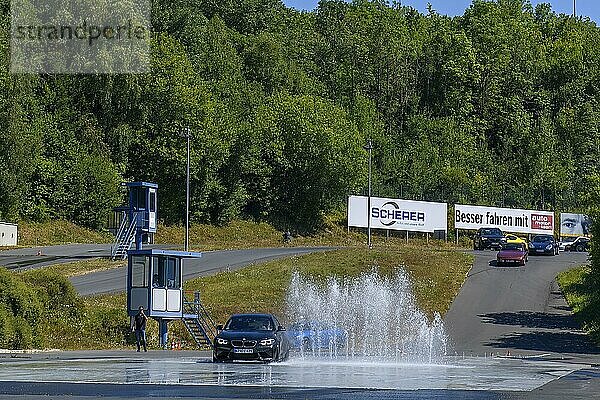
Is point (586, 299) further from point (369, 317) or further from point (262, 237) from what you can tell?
point (262, 237)

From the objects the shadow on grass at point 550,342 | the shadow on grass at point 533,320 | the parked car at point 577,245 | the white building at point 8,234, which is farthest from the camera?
the parked car at point 577,245

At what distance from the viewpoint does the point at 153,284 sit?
43312 mm

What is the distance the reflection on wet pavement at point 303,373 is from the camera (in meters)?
21.5

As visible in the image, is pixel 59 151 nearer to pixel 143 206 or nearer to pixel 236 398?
pixel 143 206

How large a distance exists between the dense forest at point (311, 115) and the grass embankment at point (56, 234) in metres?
0.93

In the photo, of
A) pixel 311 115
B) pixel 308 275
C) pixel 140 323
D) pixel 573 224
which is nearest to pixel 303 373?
pixel 140 323

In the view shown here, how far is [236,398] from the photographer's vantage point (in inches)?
710

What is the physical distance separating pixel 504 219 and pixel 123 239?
3959 centimetres

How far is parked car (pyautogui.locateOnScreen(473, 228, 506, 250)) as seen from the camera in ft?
264

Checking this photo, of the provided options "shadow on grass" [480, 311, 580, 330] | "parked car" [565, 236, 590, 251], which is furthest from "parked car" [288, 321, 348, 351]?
"parked car" [565, 236, 590, 251]

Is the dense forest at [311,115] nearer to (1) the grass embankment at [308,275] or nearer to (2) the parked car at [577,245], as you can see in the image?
(2) the parked car at [577,245]

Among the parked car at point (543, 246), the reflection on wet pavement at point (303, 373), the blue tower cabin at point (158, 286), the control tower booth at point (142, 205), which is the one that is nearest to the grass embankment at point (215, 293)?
the blue tower cabin at point (158, 286)

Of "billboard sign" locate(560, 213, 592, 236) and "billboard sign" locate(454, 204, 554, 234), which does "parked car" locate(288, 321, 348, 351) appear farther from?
"billboard sign" locate(560, 213, 592, 236)

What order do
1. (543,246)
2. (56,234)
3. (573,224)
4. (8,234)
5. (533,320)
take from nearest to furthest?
(533,320)
(8,234)
(56,234)
(543,246)
(573,224)
